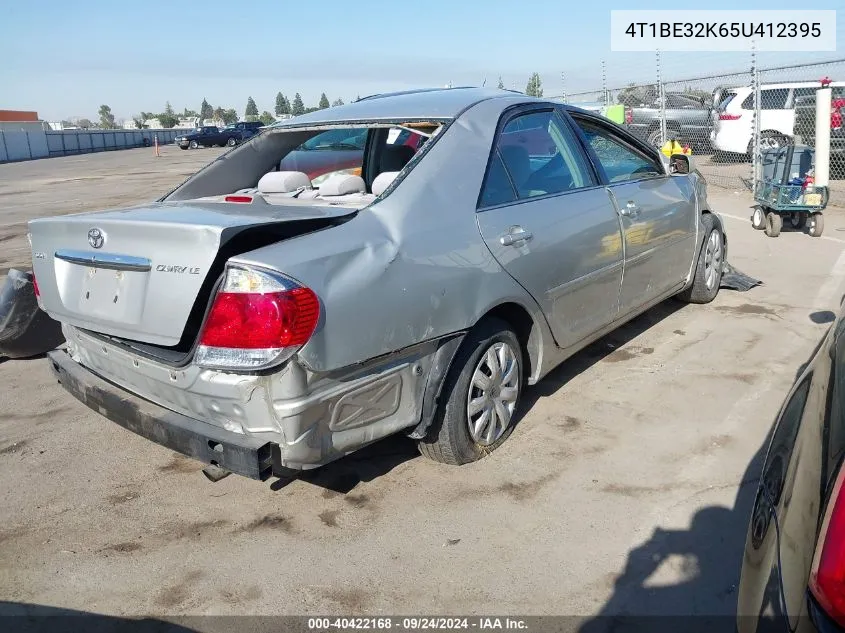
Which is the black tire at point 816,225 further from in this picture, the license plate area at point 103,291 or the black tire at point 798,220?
the license plate area at point 103,291

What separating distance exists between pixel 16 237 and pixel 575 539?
1140 centimetres

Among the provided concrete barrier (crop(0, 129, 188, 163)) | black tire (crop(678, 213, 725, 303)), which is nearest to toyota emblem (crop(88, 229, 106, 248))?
black tire (crop(678, 213, 725, 303))

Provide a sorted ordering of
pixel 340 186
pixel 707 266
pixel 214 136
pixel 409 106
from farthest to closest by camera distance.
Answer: pixel 214 136 < pixel 707 266 < pixel 409 106 < pixel 340 186

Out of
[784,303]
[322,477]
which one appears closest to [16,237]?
[322,477]

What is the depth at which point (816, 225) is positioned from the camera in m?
8.88

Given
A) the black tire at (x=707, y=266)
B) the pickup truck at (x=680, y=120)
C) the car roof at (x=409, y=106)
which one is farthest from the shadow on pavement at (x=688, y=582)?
the pickup truck at (x=680, y=120)

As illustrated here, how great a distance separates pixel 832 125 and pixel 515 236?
12.1m

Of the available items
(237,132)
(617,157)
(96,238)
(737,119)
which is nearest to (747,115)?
(737,119)

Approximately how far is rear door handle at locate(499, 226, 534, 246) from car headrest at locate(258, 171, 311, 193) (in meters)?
1.35

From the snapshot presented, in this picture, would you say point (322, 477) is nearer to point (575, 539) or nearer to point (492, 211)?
A: point (575, 539)

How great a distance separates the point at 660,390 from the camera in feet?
14.5

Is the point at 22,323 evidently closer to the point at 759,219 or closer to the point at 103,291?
the point at 103,291

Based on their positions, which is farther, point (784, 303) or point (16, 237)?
point (16, 237)

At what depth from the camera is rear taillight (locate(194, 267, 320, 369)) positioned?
259 cm
